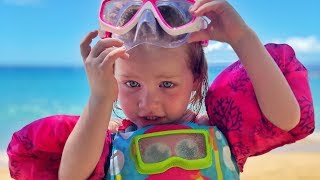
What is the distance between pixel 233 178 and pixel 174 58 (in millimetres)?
519

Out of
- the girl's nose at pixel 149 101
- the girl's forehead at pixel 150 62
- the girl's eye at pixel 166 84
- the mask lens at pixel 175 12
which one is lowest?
the girl's nose at pixel 149 101

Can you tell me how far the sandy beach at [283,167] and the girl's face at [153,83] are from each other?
3636mm

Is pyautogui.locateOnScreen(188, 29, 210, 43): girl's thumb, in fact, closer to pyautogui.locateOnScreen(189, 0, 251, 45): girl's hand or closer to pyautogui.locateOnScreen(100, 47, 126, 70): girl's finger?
pyautogui.locateOnScreen(189, 0, 251, 45): girl's hand

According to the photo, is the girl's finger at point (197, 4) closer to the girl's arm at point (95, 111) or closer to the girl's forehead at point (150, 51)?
the girl's forehead at point (150, 51)

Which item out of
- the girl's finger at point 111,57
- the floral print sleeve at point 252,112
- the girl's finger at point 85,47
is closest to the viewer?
the girl's finger at point 111,57

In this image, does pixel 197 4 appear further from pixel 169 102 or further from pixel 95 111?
pixel 95 111

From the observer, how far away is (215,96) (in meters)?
2.63

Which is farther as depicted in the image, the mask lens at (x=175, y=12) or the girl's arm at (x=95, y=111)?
the mask lens at (x=175, y=12)

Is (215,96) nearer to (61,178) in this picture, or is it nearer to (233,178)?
(233,178)

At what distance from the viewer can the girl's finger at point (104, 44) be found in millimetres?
2195

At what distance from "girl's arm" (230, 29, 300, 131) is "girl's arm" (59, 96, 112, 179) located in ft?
1.81

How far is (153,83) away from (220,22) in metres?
0.35

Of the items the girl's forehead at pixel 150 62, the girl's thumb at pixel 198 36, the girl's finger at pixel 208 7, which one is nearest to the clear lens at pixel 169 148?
the girl's forehead at pixel 150 62

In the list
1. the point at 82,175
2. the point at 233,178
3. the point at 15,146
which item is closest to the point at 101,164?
the point at 82,175
